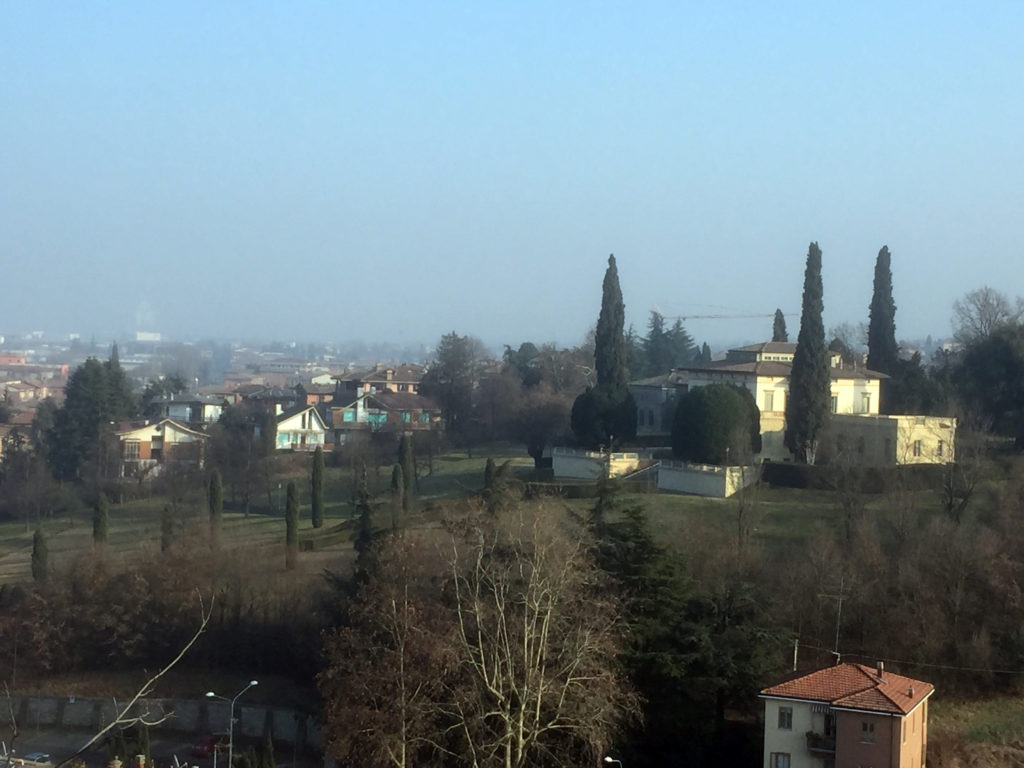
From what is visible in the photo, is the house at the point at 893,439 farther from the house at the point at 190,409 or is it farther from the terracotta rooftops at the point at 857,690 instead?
the house at the point at 190,409

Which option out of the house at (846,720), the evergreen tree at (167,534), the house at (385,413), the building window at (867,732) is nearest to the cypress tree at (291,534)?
the evergreen tree at (167,534)

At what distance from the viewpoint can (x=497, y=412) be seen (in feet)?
181

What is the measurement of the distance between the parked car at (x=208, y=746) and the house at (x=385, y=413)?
30225 millimetres

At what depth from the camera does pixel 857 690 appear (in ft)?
70.5

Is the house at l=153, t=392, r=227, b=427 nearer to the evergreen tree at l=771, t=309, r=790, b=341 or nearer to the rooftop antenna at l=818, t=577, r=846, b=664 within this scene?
the evergreen tree at l=771, t=309, r=790, b=341

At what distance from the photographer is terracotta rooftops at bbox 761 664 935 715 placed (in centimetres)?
2103

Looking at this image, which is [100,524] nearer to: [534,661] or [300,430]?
[534,661]

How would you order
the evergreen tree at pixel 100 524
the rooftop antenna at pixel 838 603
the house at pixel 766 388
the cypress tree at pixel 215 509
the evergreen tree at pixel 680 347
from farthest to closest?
the evergreen tree at pixel 680 347
the house at pixel 766 388
the evergreen tree at pixel 100 524
the cypress tree at pixel 215 509
the rooftop antenna at pixel 838 603

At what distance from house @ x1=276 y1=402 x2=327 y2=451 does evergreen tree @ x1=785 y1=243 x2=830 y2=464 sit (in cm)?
2365

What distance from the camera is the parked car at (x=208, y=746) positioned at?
26.4 m

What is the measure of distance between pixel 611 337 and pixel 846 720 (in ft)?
73.3

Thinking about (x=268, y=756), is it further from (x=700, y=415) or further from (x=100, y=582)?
(x=700, y=415)

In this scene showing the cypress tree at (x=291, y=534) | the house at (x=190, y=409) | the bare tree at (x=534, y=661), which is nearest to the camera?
the bare tree at (x=534, y=661)

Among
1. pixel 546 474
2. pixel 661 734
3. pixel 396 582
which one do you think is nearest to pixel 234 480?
pixel 546 474
